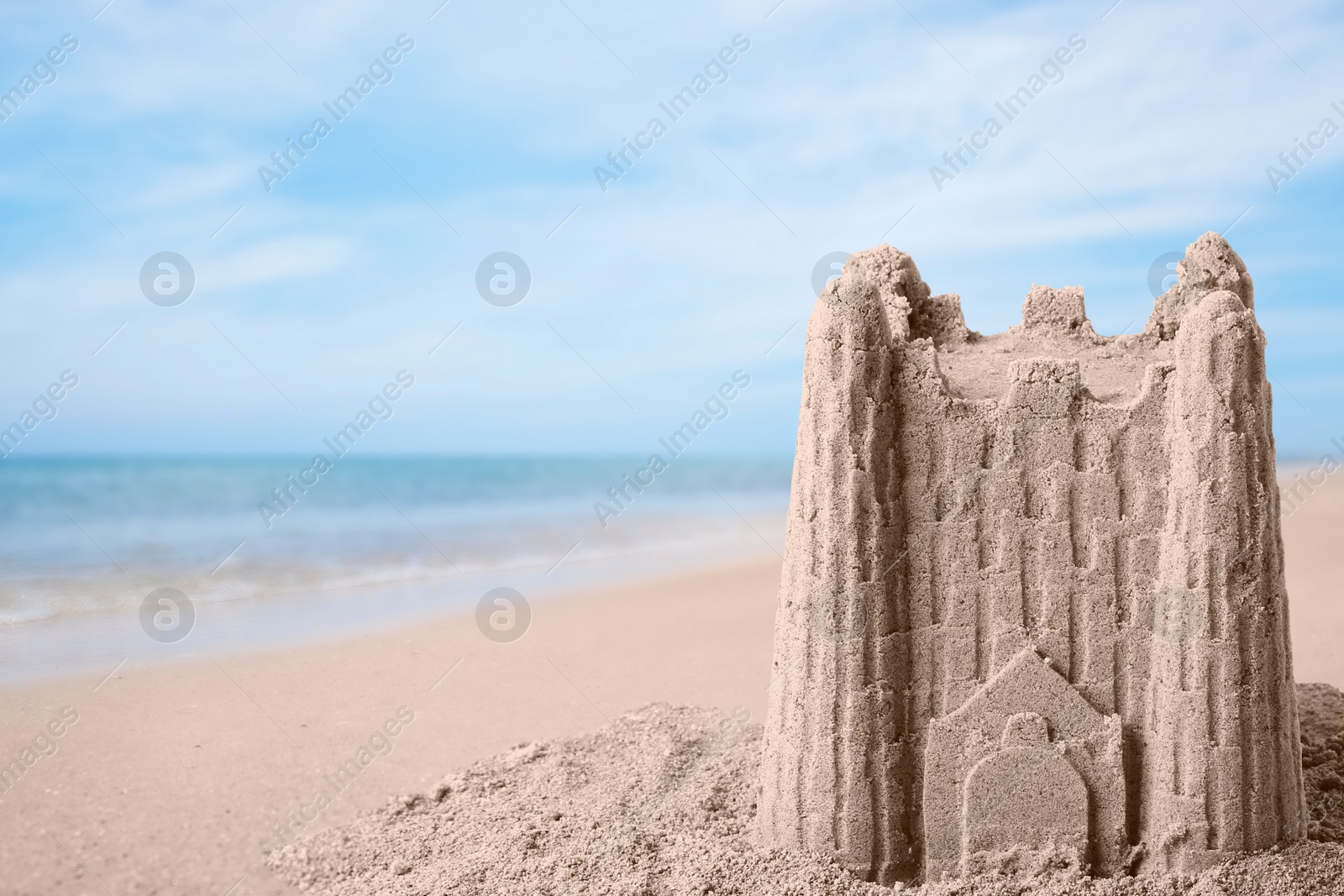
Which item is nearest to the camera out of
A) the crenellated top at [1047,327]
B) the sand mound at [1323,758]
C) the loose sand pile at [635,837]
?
the loose sand pile at [635,837]

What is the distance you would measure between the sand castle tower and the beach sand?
114 inches

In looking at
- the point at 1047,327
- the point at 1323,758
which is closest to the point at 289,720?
the point at 1047,327

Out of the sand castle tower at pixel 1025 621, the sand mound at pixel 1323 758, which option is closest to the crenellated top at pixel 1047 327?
the sand castle tower at pixel 1025 621

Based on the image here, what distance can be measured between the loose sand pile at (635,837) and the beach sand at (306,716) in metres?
0.44

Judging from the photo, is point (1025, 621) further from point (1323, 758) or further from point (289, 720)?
point (289, 720)

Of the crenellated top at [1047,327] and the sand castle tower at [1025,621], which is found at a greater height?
the crenellated top at [1047,327]

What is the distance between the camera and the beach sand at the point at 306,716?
6.03 metres

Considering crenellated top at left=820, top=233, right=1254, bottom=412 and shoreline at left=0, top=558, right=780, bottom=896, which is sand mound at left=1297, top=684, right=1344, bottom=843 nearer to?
crenellated top at left=820, top=233, right=1254, bottom=412

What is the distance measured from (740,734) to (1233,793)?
3.19 meters

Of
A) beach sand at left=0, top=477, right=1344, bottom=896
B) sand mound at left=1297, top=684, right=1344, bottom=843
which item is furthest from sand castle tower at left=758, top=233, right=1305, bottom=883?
beach sand at left=0, top=477, right=1344, bottom=896

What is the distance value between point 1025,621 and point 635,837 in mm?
2325

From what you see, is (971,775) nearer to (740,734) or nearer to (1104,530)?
(1104,530)

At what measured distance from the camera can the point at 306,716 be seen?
26.4 feet

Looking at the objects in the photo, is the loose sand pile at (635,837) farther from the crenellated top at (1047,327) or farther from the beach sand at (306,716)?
the crenellated top at (1047,327)
